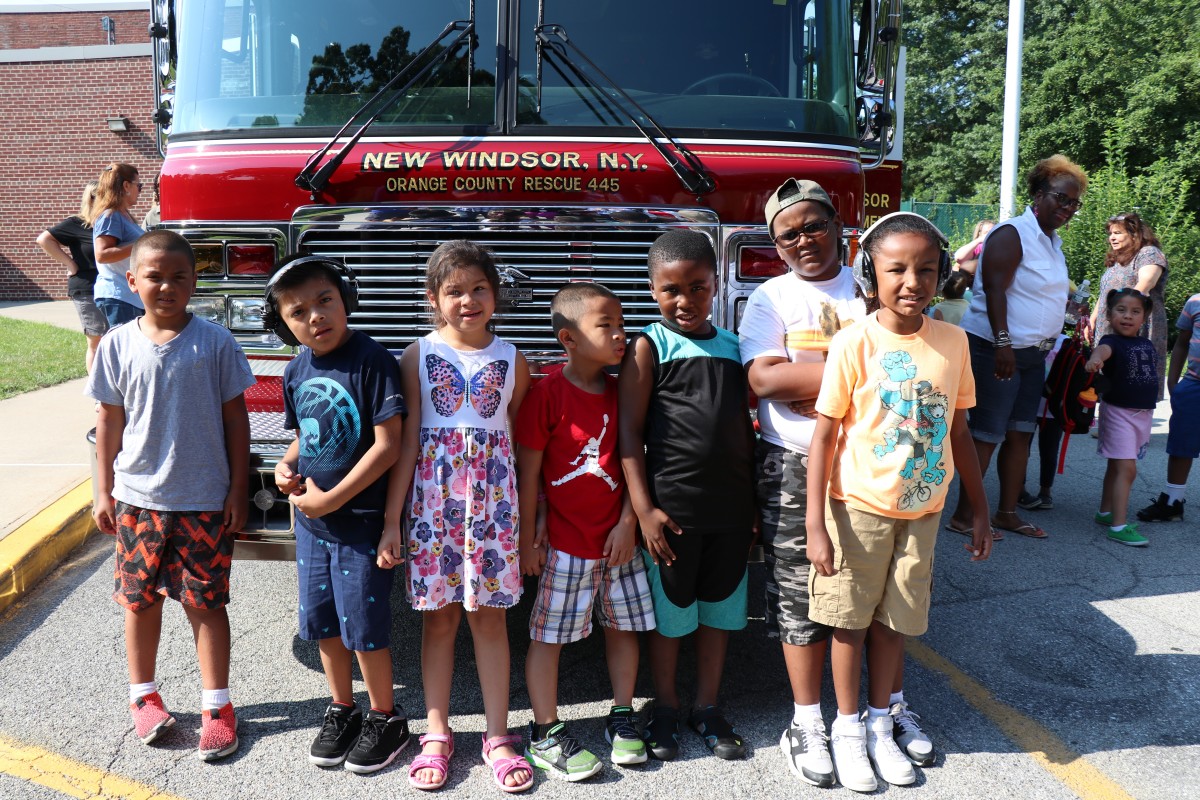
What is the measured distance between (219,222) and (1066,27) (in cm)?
2804

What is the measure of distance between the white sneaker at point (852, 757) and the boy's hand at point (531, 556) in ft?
3.52

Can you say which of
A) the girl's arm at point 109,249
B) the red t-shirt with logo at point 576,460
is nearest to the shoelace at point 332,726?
the red t-shirt with logo at point 576,460

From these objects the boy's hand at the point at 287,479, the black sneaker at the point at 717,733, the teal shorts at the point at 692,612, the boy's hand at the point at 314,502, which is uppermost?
the boy's hand at the point at 287,479

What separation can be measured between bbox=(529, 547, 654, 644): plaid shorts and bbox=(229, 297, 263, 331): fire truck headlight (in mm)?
1536

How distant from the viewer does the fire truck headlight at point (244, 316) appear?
377 cm

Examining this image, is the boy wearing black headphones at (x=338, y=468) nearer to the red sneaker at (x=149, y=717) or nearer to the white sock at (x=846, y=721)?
the red sneaker at (x=149, y=717)

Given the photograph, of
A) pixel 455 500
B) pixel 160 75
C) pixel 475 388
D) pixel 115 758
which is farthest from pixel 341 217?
pixel 115 758

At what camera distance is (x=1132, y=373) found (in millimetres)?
5617

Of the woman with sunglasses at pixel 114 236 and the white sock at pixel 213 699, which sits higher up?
the woman with sunglasses at pixel 114 236

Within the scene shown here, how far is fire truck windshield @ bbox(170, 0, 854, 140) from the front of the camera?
12.8 feet

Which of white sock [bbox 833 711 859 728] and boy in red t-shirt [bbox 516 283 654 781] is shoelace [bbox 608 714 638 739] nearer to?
boy in red t-shirt [bbox 516 283 654 781]

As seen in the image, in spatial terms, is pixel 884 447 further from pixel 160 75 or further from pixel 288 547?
A: pixel 160 75

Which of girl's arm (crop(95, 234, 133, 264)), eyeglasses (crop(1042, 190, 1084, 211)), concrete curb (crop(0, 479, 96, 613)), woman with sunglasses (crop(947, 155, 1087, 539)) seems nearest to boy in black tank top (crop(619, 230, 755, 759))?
woman with sunglasses (crop(947, 155, 1087, 539))

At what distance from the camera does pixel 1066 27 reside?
2622 centimetres
